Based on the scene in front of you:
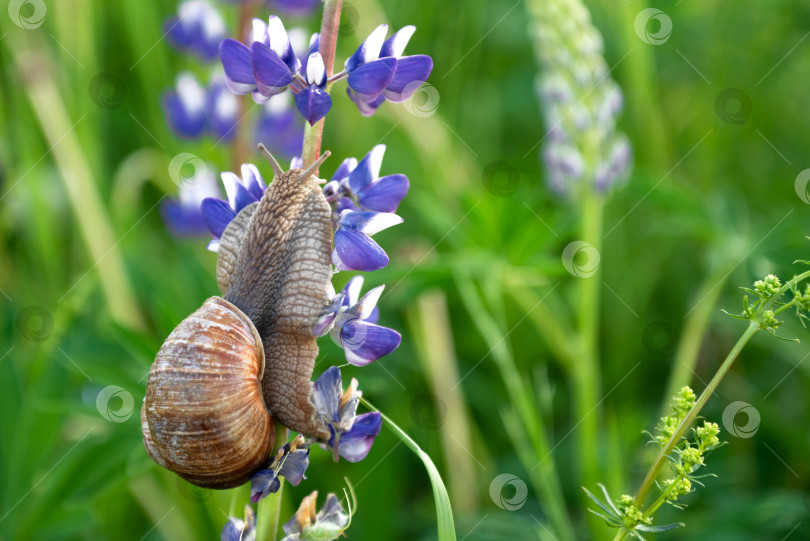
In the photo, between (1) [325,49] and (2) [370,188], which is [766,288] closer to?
(2) [370,188]

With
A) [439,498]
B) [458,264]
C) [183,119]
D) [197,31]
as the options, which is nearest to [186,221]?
[183,119]

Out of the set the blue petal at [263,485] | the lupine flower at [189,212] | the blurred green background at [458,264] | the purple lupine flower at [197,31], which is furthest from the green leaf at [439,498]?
the purple lupine flower at [197,31]

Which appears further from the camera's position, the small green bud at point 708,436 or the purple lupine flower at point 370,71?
the purple lupine flower at point 370,71

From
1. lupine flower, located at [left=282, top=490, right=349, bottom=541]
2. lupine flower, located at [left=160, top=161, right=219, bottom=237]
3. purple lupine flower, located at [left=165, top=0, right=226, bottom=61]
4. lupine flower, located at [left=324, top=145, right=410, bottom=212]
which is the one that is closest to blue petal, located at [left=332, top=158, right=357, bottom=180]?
lupine flower, located at [left=324, top=145, right=410, bottom=212]

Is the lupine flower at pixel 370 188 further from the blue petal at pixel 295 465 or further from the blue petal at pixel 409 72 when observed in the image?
the blue petal at pixel 295 465

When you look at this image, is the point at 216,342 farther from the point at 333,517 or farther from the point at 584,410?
the point at 584,410

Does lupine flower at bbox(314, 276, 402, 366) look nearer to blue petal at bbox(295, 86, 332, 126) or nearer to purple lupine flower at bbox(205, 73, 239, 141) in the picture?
blue petal at bbox(295, 86, 332, 126)
